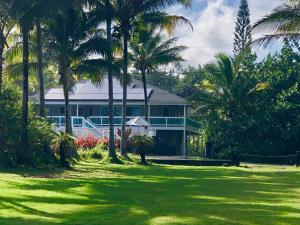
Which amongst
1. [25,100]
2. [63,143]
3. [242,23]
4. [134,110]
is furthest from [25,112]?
[242,23]

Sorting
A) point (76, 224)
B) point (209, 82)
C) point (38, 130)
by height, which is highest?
point (209, 82)

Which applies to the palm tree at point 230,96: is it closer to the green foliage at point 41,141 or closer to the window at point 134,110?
the window at point 134,110

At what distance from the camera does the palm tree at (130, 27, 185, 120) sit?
151ft

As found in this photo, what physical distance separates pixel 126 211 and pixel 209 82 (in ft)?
120

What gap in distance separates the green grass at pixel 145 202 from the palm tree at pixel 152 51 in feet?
86.0

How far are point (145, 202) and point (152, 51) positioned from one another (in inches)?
1326

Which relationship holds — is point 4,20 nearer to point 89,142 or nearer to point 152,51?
point 89,142

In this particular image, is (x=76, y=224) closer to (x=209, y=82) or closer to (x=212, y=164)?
(x=212, y=164)

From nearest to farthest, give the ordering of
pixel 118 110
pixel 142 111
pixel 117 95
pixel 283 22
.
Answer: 1. pixel 283 22
2. pixel 117 95
3. pixel 142 111
4. pixel 118 110

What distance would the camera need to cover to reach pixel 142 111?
5325 cm

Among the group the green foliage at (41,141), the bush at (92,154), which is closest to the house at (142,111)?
the bush at (92,154)

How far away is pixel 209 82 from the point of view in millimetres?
48125

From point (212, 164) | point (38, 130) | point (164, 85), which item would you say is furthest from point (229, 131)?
point (164, 85)

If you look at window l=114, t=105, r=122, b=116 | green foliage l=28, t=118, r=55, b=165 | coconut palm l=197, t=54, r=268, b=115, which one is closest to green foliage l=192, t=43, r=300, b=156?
coconut palm l=197, t=54, r=268, b=115
